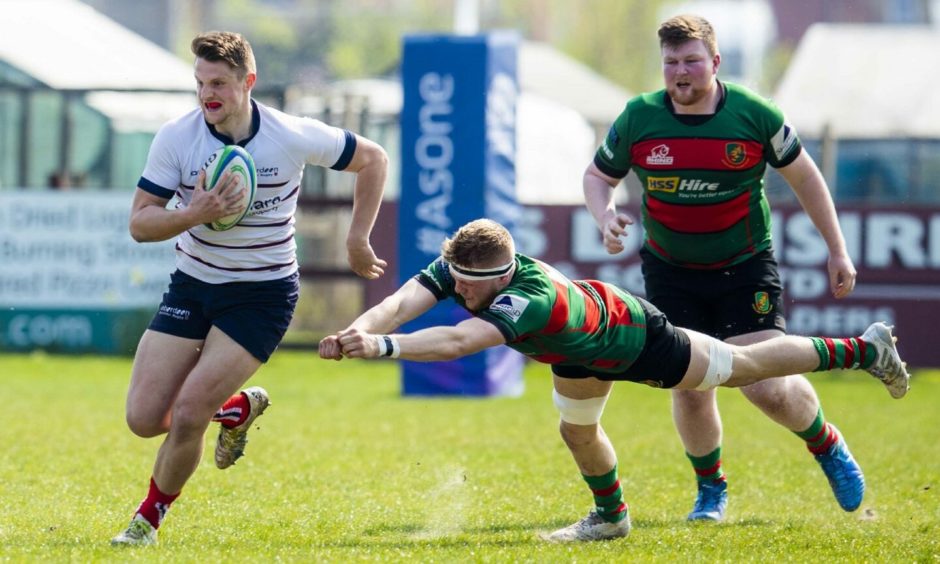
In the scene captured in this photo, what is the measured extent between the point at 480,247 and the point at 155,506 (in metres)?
1.71

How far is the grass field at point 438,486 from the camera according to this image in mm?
5996

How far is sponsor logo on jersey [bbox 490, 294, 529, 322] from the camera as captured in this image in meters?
5.43

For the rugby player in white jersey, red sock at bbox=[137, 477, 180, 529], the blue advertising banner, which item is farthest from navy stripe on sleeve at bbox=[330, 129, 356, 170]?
the blue advertising banner

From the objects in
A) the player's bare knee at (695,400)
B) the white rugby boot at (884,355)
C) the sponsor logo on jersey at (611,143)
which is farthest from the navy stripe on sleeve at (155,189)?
the white rugby boot at (884,355)

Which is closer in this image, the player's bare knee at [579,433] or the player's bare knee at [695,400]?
the player's bare knee at [579,433]

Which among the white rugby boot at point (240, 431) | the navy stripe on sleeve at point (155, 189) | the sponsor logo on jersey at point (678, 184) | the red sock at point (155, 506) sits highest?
the sponsor logo on jersey at point (678, 184)

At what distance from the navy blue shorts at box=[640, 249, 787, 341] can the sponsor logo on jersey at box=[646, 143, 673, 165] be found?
0.52 meters

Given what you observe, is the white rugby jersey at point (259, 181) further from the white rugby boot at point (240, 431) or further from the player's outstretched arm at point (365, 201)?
the white rugby boot at point (240, 431)

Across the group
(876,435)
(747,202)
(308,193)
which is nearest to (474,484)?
(747,202)

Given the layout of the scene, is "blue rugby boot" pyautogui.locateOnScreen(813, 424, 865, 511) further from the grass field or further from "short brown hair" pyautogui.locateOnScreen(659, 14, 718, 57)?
"short brown hair" pyautogui.locateOnScreen(659, 14, 718, 57)

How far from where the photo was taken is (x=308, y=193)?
16.7 metres

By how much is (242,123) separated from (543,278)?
1.43 meters

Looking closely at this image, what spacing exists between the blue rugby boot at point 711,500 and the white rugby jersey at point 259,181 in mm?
2261

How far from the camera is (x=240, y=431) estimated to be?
6.66 m
